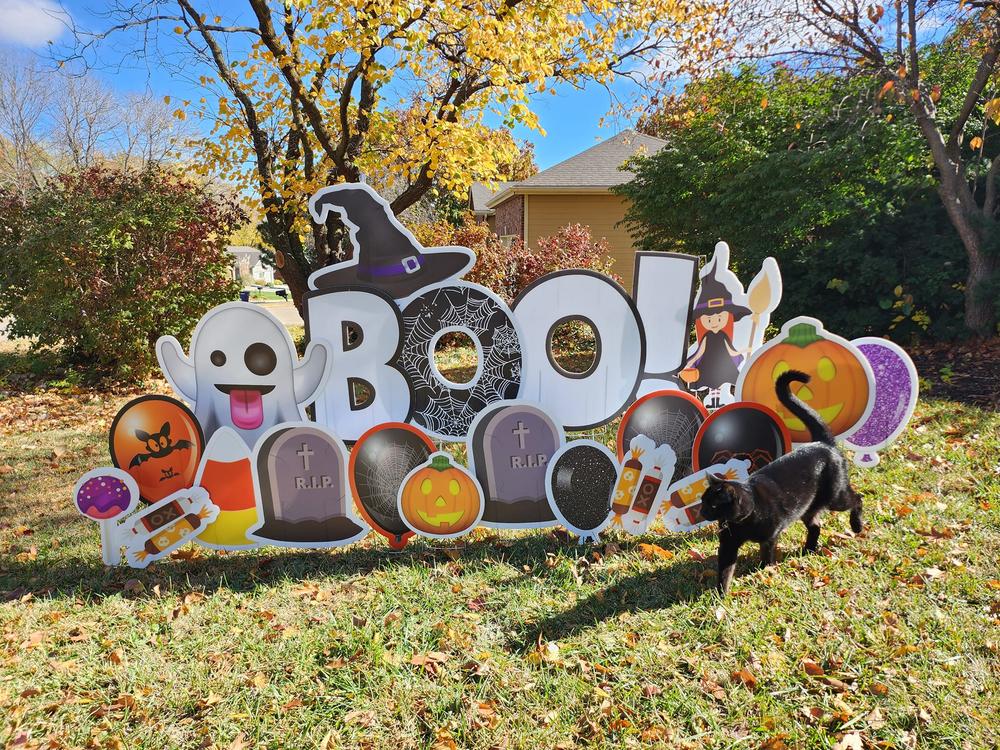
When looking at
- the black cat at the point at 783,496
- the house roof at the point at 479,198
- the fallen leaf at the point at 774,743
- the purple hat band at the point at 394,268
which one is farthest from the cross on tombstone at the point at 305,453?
the house roof at the point at 479,198

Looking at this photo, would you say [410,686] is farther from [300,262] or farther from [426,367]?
[300,262]

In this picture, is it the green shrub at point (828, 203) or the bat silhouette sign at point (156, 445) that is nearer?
the bat silhouette sign at point (156, 445)

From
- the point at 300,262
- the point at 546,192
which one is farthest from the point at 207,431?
the point at 546,192

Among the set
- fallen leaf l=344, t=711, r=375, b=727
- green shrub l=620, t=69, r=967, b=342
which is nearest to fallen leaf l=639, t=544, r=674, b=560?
fallen leaf l=344, t=711, r=375, b=727

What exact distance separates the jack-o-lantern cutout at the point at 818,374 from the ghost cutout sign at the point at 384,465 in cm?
233

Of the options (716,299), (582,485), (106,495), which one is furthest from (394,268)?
(716,299)

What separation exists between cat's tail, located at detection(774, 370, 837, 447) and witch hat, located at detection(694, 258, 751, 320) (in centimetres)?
88

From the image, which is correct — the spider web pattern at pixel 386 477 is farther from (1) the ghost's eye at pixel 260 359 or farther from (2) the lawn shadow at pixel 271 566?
(1) the ghost's eye at pixel 260 359

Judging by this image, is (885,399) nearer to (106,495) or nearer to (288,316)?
(106,495)

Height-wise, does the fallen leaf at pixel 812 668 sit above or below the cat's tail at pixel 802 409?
below

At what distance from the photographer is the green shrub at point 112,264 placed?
8805mm

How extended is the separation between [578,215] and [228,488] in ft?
54.6

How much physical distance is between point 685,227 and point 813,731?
35.2 feet

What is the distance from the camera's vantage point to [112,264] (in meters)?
9.02
